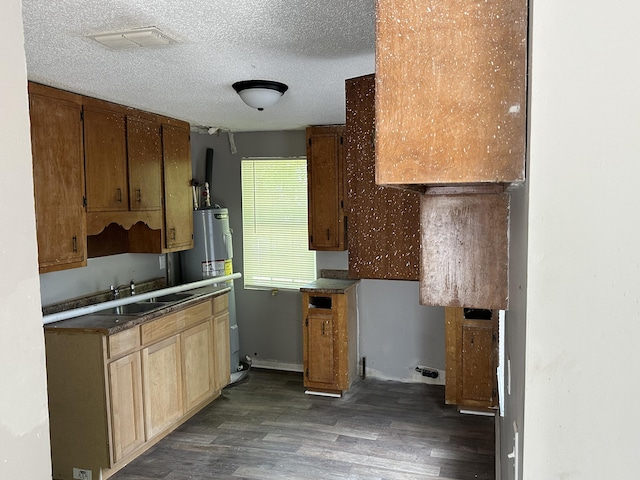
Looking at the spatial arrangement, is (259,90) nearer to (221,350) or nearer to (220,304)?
(220,304)

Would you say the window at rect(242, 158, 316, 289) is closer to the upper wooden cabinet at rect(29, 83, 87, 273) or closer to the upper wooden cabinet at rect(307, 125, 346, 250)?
the upper wooden cabinet at rect(307, 125, 346, 250)

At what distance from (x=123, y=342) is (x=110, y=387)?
268 millimetres

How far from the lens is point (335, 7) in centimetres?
172

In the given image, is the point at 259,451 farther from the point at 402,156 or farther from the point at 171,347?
the point at 402,156

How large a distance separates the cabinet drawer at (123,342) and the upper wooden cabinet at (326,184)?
6.04 feet

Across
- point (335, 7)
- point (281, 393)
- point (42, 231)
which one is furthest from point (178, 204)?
point (335, 7)

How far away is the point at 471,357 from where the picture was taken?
12.8 feet

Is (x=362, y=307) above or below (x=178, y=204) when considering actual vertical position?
below

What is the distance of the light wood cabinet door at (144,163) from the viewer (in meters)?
3.60

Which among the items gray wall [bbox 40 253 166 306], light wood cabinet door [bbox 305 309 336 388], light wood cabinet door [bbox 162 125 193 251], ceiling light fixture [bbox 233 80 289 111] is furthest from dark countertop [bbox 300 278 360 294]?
ceiling light fixture [bbox 233 80 289 111]

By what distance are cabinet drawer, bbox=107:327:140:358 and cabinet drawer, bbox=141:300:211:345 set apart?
8cm

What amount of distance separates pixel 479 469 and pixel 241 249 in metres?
2.94

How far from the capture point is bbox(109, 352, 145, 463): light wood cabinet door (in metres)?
3.05

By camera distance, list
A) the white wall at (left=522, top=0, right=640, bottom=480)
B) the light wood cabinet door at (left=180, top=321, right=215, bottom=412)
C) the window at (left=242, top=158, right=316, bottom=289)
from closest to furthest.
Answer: the white wall at (left=522, top=0, right=640, bottom=480) → the light wood cabinet door at (left=180, top=321, right=215, bottom=412) → the window at (left=242, top=158, right=316, bottom=289)
